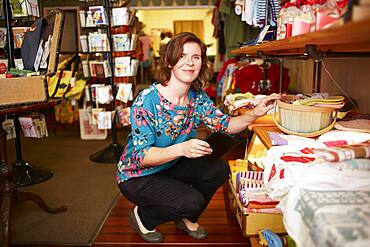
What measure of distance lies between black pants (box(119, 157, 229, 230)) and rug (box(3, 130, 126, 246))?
1.29 feet

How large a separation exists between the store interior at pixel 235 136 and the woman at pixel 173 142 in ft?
0.38

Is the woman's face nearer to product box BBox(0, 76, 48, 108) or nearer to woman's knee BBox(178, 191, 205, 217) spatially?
woman's knee BBox(178, 191, 205, 217)

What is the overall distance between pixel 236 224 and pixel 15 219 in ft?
4.36

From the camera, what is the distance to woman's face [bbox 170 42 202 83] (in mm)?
1800

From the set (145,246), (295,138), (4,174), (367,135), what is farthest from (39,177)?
(367,135)

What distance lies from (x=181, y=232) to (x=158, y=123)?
660 millimetres

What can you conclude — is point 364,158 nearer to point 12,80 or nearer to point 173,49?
point 173,49

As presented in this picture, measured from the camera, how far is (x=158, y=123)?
6.04 ft

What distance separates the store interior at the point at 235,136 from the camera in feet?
2.97

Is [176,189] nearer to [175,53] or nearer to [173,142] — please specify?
[173,142]

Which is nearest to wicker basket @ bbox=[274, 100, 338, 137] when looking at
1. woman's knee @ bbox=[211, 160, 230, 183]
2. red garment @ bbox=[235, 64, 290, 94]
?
woman's knee @ bbox=[211, 160, 230, 183]

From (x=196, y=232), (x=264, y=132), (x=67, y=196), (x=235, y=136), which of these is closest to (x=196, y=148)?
(x=264, y=132)

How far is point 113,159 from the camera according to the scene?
3.62 metres

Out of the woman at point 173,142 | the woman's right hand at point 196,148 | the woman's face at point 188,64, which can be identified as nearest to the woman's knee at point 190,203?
the woman at point 173,142
